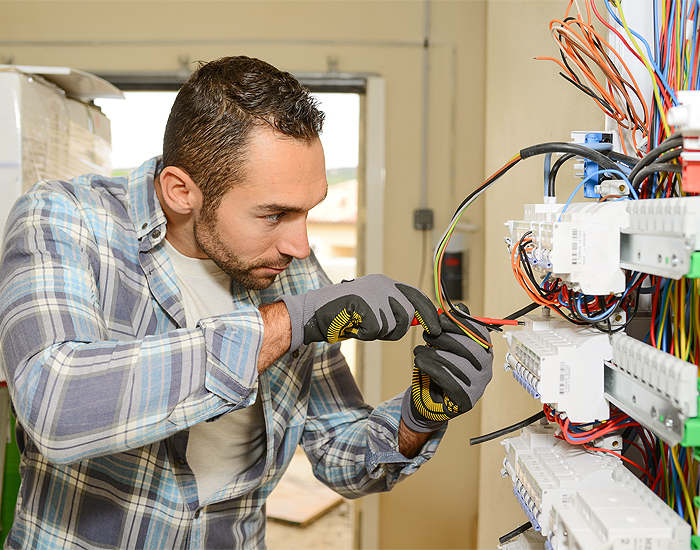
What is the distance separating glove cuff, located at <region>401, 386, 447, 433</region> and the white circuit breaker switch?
61 centimetres

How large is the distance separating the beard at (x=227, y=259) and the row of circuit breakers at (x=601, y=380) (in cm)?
50

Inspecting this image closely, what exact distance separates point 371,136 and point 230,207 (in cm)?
156

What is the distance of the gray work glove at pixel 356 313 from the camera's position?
85 cm

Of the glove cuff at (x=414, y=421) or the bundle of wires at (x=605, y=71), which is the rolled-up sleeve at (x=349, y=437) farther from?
the bundle of wires at (x=605, y=71)

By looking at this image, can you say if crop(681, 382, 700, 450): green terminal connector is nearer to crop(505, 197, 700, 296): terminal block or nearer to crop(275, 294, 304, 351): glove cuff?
crop(505, 197, 700, 296): terminal block

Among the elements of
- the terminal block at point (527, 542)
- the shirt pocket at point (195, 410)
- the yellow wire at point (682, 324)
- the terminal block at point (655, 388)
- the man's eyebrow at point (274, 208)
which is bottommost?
the terminal block at point (527, 542)

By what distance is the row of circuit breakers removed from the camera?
497 millimetres

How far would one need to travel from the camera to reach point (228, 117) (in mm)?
1009

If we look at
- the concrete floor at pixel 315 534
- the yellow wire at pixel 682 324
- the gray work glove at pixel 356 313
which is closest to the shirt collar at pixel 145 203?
the gray work glove at pixel 356 313

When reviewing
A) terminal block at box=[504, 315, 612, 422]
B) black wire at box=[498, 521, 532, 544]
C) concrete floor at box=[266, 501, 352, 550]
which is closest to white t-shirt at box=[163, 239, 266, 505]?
black wire at box=[498, 521, 532, 544]

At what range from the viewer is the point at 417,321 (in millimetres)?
907

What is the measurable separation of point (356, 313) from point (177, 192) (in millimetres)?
481

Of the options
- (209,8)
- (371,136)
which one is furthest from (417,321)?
(209,8)

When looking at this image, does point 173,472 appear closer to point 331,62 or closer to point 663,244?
point 663,244
